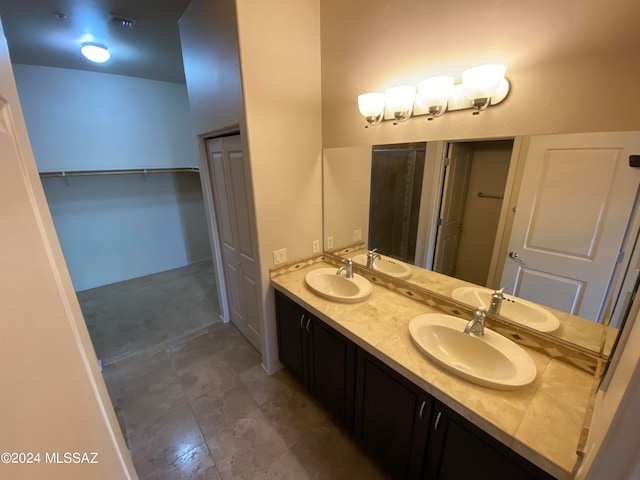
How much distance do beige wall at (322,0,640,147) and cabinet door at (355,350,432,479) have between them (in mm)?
1312

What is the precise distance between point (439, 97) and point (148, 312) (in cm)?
368

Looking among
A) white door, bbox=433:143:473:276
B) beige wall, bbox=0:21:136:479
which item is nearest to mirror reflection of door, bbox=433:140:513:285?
white door, bbox=433:143:473:276

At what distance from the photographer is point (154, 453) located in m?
1.62

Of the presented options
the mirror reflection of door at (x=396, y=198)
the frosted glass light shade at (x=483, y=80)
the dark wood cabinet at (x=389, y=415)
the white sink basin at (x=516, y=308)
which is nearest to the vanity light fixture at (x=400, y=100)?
the mirror reflection of door at (x=396, y=198)

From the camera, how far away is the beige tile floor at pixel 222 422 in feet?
5.06

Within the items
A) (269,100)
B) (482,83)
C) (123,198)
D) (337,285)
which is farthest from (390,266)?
(123,198)

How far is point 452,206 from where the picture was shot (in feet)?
5.04

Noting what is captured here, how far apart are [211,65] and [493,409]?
8.47 feet

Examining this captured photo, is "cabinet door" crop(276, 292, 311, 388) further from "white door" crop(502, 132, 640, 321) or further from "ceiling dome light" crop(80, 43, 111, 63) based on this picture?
"ceiling dome light" crop(80, 43, 111, 63)

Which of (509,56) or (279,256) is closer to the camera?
(509,56)

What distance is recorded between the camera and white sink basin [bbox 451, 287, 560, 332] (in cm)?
124

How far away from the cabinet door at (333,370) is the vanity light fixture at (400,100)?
53.6 inches

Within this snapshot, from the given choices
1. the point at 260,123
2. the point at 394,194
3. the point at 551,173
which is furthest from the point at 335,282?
the point at 551,173

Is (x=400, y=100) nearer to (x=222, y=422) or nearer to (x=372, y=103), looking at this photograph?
(x=372, y=103)
